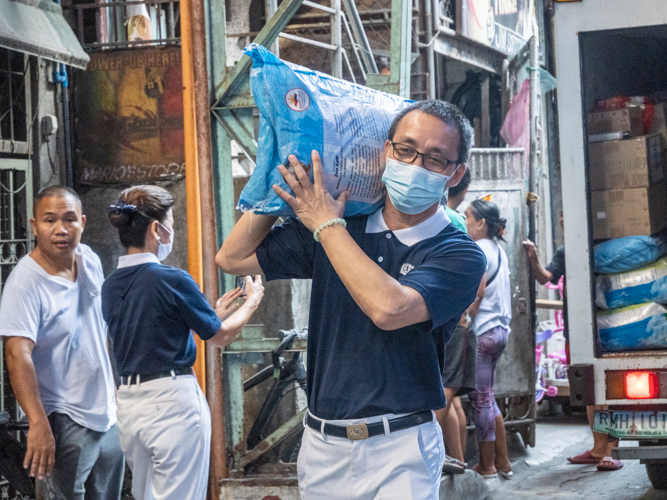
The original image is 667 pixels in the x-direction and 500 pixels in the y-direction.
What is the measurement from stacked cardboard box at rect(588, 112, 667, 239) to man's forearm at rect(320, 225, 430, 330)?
249 centimetres

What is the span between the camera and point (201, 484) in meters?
3.53

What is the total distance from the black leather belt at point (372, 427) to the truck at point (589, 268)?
6.74ft

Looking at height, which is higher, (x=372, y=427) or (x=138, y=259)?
(x=138, y=259)

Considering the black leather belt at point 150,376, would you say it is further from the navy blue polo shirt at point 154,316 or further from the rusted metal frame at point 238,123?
the rusted metal frame at point 238,123

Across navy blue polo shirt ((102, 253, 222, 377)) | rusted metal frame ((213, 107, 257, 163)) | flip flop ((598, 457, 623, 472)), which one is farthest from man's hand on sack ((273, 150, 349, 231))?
flip flop ((598, 457, 623, 472))

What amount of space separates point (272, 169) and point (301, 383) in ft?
9.73

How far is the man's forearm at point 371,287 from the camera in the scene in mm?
2033

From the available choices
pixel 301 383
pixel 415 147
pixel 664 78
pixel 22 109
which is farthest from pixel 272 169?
pixel 22 109

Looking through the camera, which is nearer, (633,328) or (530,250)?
(633,328)

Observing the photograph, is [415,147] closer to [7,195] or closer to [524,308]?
[7,195]

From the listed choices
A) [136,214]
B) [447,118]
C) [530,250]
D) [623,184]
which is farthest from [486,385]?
[447,118]

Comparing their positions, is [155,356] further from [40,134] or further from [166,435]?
[40,134]

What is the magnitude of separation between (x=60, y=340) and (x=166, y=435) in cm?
68

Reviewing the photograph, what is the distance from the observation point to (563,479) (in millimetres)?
6000
